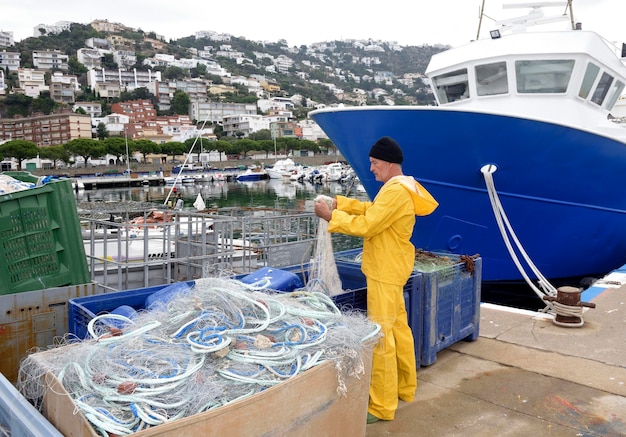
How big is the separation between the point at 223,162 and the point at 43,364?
92.5 metres

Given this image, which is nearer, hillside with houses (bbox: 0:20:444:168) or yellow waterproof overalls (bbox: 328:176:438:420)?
yellow waterproof overalls (bbox: 328:176:438:420)

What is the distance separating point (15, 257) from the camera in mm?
3643

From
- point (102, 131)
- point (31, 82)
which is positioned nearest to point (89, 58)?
point (31, 82)

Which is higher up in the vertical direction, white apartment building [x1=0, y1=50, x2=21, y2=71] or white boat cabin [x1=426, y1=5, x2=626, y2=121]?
white apartment building [x1=0, y1=50, x2=21, y2=71]

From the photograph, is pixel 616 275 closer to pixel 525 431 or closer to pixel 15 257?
pixel 525 431

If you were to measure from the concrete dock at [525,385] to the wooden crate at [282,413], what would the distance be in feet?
3.05

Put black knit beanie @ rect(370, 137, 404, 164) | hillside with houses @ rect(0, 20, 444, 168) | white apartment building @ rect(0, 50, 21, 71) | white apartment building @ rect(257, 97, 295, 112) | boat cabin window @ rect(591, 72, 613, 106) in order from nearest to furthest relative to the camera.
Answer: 1. black knit beanie @ rect(370, 137, 404, 164)
2. boat cabin window @ rect(591, 72, 613, 106)
3. hillside with houses @ rect(0, 20, 444, 168)
4. white apartment building @ rect(0, 50, 21, 71)
5. white apartment building @ rect(257, 97, 295, 112)

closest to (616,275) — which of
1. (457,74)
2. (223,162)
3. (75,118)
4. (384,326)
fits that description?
(457,74)

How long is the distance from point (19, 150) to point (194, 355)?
3194 inches

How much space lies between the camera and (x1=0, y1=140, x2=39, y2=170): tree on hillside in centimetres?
7119

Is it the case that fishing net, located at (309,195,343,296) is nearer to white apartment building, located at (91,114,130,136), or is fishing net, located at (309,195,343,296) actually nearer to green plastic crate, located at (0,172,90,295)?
green plastic crate, located at (0,172,90,295)

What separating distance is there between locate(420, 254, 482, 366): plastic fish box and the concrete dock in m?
0.18

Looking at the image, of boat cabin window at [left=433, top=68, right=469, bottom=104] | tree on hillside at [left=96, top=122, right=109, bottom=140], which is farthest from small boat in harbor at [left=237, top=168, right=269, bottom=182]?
boat cabin window at [left=433, top=68, right=469, bottom=104]

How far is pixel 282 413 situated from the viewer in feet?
7.29
